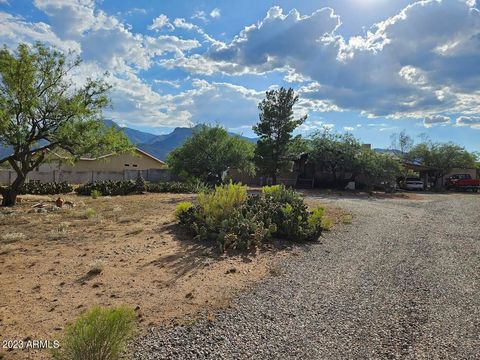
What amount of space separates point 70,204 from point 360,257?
12.2 m

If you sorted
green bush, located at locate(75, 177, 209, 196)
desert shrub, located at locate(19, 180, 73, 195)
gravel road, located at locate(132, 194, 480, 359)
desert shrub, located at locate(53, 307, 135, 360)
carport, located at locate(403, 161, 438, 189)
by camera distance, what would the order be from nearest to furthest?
desert shrub, located at locate(53, 307, 135, 360) < gravel road, located at locate(132, 194, 480, 359) < desert shrub, located at locate(19, 180, 73, 195) < green bush, located at locate(75, 177, 209, 196) < carport, located at locate(403, 161, 438, 189)

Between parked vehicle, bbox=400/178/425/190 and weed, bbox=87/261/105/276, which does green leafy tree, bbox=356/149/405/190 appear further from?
weed, bbox=87/261/105/276

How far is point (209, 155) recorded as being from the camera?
2767 centimetres

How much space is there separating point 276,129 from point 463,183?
21602mm

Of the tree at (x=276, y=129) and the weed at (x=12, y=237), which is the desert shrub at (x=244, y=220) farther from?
the tree at (x=276, y=129)

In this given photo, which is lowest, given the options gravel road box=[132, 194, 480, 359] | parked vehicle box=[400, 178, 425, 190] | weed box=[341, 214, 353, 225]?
gravel road box=[132, 194, 480, 359]

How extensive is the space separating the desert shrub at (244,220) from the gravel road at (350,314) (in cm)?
110

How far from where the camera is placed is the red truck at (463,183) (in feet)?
124

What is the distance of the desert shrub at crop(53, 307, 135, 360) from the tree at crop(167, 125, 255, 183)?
78.6 feet

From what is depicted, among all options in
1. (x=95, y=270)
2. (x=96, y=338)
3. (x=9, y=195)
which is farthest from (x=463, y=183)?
(x=96, y=338)

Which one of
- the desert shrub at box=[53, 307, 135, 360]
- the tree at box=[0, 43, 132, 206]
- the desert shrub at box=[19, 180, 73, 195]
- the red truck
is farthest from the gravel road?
the red truck

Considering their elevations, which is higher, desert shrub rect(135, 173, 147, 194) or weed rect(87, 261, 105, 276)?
desert shrub rect(135, 173, 147, 194)

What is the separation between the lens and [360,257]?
307 inches

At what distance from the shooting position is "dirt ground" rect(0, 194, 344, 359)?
4508 millimetres
